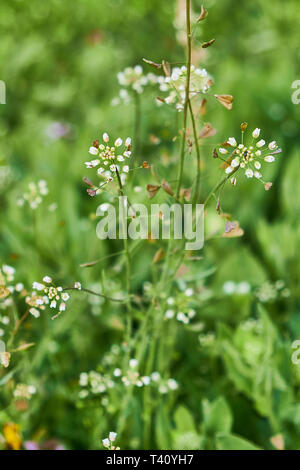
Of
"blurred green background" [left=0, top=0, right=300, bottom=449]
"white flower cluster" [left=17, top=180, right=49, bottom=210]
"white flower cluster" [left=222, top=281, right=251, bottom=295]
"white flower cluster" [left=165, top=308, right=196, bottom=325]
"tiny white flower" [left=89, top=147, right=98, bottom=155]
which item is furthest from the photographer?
"white flower cluster" [left=222, top=281, right=251, bottom=295]

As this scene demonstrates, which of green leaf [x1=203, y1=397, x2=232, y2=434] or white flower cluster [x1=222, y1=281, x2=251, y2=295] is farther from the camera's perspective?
white flower cluster [x1=222, y1=281, x2=251, y2=295]

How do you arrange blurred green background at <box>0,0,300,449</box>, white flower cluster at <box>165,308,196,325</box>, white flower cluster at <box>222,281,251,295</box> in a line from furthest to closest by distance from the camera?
white flower cluster at <box>222,281,251,295</box> < blurred green background at <box>0,0,300,449</box> < white flower cluster at <box>165,308,196,325</box>

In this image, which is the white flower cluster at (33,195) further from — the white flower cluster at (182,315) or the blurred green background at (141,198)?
the white flower cluster at (182,315)

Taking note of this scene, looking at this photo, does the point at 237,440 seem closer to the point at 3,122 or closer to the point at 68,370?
the point at 68,370

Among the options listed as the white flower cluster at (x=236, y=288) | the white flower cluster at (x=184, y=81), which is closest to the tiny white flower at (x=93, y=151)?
the white flower cluster at (x=184, y=81)

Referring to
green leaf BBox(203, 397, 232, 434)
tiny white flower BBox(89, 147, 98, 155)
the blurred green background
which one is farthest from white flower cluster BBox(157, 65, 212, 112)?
green leaf BBox(203, 397, 232, 434)

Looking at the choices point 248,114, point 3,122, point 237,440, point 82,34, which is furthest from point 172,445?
point 82,34
